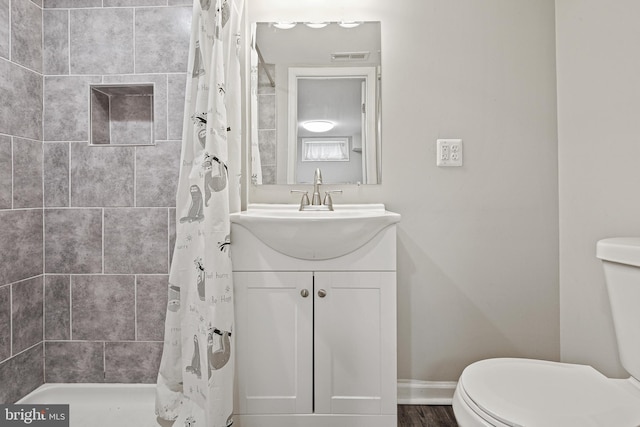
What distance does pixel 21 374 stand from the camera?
163 centimetres

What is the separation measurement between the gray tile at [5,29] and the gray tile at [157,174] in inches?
23.6

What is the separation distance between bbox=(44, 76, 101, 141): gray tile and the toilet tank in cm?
214

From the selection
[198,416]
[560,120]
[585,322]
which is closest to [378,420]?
[198,416]

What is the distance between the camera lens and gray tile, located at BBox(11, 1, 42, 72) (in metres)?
1.57

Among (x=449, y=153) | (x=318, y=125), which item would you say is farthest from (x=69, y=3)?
(x=449, y=153)

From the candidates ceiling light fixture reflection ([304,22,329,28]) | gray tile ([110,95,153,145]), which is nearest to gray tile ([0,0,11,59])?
gray tile ([110,95,153,145])

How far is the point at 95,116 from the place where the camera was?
177 cm

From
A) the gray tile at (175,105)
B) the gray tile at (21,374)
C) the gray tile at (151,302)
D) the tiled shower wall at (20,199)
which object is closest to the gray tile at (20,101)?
the tiled shower wall at (20,199)

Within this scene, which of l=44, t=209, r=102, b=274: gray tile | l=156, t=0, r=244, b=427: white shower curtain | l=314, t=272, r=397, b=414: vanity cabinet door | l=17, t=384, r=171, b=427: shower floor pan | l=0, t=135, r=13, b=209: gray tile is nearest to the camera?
l=156, t=0, r=244, b=427: white shower curtain

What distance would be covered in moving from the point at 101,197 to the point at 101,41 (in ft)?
2.37

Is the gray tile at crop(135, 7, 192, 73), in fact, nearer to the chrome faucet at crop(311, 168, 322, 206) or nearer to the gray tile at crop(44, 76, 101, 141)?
the gray tile at crop(44, 76, 101, 141)

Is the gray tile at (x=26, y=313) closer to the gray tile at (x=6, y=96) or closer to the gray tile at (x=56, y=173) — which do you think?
the gray tile at (x=56, y=173)

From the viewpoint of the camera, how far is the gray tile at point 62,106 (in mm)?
1741

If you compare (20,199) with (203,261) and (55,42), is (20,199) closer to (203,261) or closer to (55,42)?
(55,42)
